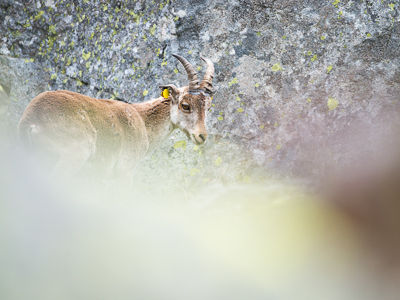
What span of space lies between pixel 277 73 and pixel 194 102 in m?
1.82

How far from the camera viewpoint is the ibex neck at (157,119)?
454cm

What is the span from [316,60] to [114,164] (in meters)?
3.55

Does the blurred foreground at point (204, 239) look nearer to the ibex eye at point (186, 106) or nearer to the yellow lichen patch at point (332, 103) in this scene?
the yellow lichen patch at point (332, 103)

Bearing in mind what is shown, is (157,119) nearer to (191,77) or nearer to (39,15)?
(191,77)

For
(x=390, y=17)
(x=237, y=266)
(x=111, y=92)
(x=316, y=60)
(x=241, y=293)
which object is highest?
(x=390, y=17)

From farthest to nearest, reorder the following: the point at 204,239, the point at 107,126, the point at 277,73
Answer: the point at 277,73 → the point at 204,239 → the point at 107,126

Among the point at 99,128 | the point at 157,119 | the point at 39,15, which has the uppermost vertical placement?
the point at 39,15

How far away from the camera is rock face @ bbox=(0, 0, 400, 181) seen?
16.7 feet

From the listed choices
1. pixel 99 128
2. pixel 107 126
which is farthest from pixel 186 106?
pixel 99 128

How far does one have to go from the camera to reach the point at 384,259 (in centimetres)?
657

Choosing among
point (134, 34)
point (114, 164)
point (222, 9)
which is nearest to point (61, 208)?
point (114, 164)

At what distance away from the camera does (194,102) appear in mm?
4051

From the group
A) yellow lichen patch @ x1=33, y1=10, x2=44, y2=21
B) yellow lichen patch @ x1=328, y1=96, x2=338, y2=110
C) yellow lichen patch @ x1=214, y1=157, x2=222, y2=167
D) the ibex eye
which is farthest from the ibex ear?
yellow lichen patch @ x1=33, y1=10, x2=44, y2=21

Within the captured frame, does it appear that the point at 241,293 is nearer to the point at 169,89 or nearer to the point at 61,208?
the point at 61,208
